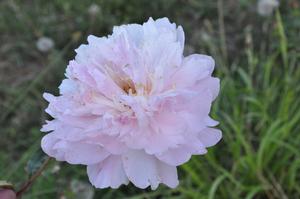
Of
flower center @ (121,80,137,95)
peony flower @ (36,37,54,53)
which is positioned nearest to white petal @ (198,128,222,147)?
flower center @ (121,80,137,95)

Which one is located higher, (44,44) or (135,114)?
(135,114)

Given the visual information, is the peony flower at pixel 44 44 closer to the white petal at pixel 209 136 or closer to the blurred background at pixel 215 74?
the blurred background at pixel 215 74

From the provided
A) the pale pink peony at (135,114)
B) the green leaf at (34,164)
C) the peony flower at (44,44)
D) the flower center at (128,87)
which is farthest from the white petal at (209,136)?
the peony flower at (44,44)

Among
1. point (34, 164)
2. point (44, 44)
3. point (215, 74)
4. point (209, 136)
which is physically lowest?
point (215, 74)

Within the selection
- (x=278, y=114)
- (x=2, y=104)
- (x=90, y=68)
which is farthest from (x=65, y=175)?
(x=90, y=68)

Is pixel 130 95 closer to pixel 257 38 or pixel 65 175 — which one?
pixel 65 175

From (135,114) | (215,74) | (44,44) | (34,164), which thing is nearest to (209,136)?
(135,114)

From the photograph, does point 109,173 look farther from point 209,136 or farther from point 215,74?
point 215,74
